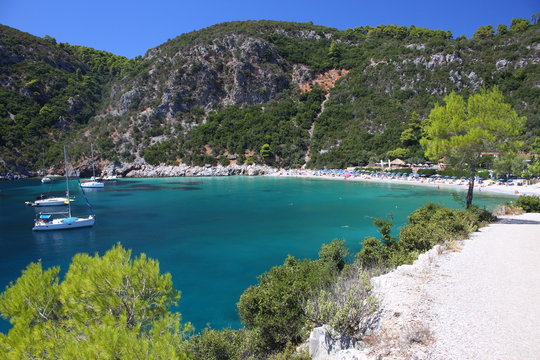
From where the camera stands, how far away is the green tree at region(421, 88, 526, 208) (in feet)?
54.1

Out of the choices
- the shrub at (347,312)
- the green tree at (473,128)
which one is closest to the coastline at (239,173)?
the green tree at (473,128)

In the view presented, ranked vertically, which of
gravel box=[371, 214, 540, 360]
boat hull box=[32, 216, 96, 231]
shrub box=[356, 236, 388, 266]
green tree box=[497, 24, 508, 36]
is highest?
green tree box=[497, 24, 508, 36]

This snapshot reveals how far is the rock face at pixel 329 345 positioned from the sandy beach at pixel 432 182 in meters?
37.8

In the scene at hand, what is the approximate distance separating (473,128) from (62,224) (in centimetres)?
2955

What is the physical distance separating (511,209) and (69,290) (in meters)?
24.2

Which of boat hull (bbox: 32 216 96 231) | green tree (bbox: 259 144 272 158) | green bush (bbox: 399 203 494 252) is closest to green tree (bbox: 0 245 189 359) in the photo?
green bush (bbox: 399 203 494 252)

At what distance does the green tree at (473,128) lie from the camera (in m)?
16.5

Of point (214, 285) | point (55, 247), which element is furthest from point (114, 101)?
point (214, 285)

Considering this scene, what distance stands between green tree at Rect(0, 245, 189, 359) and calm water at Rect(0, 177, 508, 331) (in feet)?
20.6

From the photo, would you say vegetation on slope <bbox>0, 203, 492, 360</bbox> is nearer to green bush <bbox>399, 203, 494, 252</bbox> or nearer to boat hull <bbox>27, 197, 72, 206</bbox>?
green bush <bbox>399, 203, 494, 252</bbox>

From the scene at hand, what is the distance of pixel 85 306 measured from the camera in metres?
5.14

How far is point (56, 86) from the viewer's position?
10300 centimetres

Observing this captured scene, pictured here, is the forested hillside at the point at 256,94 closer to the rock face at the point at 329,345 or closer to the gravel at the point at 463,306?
the gravel at the point at 463,306

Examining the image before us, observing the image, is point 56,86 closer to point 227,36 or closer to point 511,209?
point 227,36
